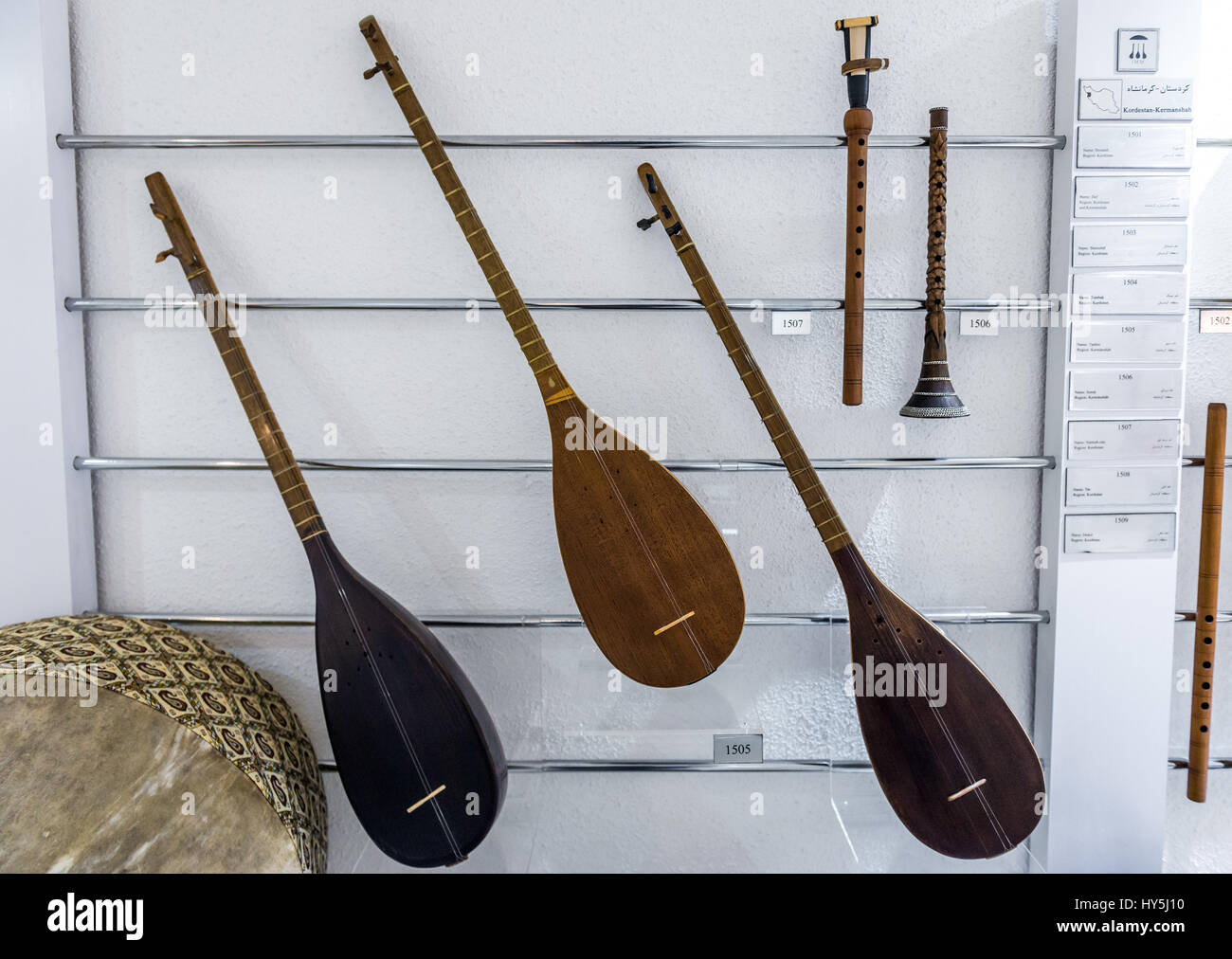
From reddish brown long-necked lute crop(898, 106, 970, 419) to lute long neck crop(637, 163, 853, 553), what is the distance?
0.21m

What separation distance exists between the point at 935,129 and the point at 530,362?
0.79 m

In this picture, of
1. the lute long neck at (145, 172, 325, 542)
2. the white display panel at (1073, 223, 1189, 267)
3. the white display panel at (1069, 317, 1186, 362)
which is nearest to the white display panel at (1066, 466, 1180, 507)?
the white display panel at (1069, 317, 1186, 362)

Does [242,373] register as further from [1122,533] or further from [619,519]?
[1122,533]

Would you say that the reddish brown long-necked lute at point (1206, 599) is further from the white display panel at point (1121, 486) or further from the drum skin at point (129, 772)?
the drum skin at point (129, 772)

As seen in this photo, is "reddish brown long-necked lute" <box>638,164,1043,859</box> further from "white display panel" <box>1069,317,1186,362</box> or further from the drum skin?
the drum skin

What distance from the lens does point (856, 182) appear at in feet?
4.42

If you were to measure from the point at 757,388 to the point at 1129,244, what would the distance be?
71 cm

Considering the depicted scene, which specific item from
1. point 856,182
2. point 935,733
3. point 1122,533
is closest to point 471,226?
point 856,182

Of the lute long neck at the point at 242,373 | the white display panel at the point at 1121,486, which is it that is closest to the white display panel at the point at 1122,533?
the white display panel at the point at 1121,486

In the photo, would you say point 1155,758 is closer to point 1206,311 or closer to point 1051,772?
point 1051,772
